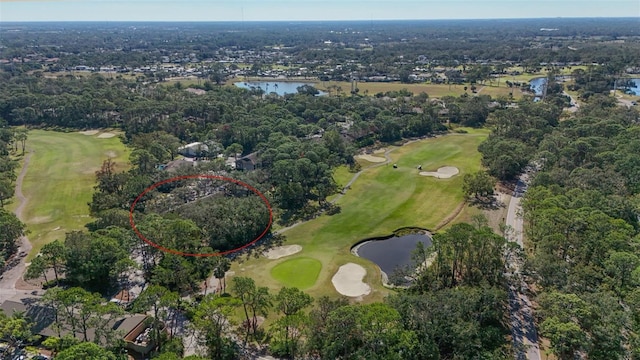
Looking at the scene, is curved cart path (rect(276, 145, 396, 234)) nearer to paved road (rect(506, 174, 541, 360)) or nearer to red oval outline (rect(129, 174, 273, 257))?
red oval outline (rect(129, 174, 273, 257))

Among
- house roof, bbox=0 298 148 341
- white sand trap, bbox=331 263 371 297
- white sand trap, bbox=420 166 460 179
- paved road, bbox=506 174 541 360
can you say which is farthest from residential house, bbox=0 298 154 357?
white sand trap, bbox=420 166 460 179

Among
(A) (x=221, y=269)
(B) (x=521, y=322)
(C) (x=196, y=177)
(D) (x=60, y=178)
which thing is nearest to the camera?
(B) (x=521, y=322)

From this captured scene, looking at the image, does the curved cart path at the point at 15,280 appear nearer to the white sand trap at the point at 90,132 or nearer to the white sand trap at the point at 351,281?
the white sand trap at the point at 351,281

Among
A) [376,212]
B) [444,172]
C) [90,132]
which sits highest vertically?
[90,132]

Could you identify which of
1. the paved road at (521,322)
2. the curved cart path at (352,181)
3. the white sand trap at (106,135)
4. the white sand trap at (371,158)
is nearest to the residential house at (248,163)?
the curved cart path at (352,181)

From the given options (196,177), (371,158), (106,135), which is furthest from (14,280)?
(106,135)

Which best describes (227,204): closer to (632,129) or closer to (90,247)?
(90,247)

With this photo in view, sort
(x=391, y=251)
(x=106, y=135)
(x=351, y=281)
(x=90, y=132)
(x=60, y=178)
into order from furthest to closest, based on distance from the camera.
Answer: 1. (x=90, y=132)
2. (x=106, y=135)
3. (x=60, y=178)
4. (x=391, y=251)
5. (x=351, y=281)

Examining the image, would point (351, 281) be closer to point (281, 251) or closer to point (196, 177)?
point (281, 251)
